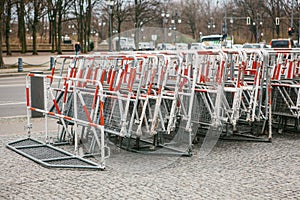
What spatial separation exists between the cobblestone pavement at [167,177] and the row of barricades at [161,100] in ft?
1.41

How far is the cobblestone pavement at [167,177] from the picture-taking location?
19.4 feet

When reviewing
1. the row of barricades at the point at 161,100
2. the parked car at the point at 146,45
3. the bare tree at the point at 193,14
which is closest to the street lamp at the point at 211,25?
the bare tree at the point at 193,14

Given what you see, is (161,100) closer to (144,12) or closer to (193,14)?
(144,12)

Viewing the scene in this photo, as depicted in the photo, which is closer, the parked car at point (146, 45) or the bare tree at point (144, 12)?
the parked car at point (146, 45)

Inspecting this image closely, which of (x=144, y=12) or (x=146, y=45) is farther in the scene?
(x=144, y=12)

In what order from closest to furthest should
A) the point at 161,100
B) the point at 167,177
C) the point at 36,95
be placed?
the point at 167,177, the point at 161,100, the point at 36,95

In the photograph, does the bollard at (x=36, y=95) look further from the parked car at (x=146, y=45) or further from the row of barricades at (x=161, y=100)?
the parked car at (x=146, y=45)

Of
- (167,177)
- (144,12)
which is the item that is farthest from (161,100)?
(144,12)

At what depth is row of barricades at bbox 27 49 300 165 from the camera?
24.9 ft

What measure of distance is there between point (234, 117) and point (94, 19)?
57791 millimetres

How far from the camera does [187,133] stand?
26.9 ft

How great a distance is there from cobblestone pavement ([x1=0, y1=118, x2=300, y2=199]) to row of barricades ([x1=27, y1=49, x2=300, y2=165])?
16.9 inches

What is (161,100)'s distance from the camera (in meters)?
7.94

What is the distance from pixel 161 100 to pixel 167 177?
1662mm
